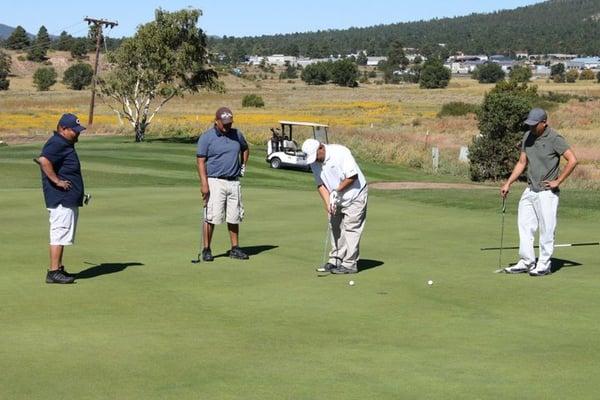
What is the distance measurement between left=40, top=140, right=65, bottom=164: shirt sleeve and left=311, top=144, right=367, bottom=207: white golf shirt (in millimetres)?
2856

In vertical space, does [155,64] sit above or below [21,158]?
above

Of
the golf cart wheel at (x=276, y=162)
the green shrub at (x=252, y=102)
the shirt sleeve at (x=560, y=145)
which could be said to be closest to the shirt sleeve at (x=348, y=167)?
the shirt sleeve at (x=560, y=145)

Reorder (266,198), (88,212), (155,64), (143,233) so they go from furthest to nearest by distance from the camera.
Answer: (155,64) → (266,198) → (88,212) → (143,233)

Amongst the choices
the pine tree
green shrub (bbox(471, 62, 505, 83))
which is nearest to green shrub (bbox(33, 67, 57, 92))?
the pine tree

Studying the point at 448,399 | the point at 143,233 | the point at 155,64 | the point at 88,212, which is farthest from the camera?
the point at 155,64

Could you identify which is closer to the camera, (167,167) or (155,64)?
(167,167)

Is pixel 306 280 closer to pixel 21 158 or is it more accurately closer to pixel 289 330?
pixel 289 330

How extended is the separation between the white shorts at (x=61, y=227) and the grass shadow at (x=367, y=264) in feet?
11.4

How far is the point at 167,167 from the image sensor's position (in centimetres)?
3719

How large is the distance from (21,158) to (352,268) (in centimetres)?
2705

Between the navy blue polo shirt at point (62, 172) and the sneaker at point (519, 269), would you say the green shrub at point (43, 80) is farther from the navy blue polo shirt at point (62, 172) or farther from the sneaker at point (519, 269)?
the sneaker at point (519, 269)

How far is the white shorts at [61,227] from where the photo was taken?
470 inches

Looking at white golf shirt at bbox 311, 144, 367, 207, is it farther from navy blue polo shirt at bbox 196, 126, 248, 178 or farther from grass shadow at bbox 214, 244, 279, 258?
grass shadow at bbox 214, 244, 279, 258

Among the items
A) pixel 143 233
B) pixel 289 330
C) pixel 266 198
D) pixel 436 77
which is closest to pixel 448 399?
pixel 289 330
